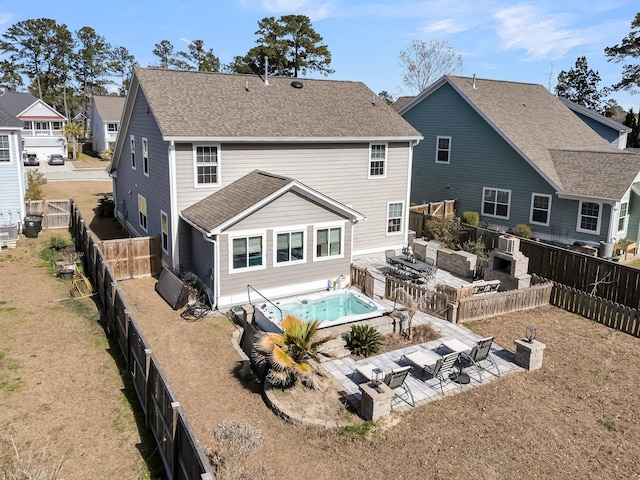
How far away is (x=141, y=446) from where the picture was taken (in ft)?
31.3

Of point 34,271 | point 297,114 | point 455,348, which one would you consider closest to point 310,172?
point 297,114

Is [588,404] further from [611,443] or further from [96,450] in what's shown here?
[96,450]

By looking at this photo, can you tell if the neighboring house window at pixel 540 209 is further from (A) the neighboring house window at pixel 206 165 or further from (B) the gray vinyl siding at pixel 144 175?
(B) the gray vinyl siding at pixel 144 175

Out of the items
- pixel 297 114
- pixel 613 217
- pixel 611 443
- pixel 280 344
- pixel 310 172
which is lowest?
pixel 611 443

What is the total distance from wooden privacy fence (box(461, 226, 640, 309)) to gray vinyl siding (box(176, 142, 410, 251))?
251 inches

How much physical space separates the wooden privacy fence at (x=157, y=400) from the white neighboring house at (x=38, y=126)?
50.4 meters

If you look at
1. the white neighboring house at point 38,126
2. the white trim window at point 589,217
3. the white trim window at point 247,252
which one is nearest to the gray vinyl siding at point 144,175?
the white trim window at point 247,252

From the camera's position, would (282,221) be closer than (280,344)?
No

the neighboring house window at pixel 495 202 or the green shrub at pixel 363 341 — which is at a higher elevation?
the neighboring house window at pixel 495 202

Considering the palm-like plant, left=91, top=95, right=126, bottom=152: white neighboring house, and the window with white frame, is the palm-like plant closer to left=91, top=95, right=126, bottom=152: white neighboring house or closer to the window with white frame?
the window with white frame

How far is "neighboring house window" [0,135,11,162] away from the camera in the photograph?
933 inches

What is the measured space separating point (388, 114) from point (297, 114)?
4.94 metres

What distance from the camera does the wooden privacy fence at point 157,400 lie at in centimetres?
746

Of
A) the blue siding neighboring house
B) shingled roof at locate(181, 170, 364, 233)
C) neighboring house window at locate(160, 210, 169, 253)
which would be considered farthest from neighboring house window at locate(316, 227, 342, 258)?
the blue siding neighboring house
